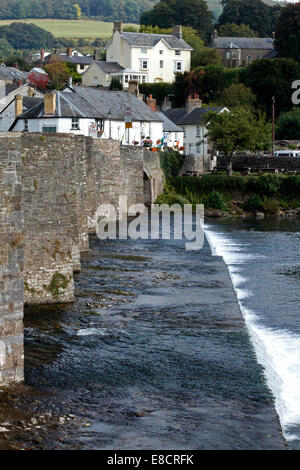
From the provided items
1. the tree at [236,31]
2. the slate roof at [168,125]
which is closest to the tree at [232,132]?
the slate roof at [168,125]

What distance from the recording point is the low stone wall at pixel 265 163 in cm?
7462

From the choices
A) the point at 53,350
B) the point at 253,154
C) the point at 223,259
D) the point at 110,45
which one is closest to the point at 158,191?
the point at 253,154

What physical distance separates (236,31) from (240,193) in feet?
271

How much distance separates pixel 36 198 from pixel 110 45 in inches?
3908

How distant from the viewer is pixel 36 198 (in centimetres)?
2456

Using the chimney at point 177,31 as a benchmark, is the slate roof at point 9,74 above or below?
below

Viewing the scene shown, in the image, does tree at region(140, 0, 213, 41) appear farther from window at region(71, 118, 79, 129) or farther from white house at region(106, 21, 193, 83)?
window at region(71, 118, 79, 129)

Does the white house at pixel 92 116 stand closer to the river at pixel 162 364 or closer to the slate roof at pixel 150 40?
the river at pixel 162 364

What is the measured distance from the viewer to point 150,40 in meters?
118

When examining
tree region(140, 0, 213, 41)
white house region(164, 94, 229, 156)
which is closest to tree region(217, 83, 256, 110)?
white house region(164, 94, 229, 156)

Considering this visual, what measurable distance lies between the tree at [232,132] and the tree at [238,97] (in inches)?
793

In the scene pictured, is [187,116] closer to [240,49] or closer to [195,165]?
[195,165]

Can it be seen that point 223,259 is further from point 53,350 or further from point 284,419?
point 284,419
